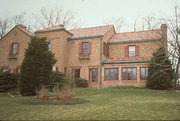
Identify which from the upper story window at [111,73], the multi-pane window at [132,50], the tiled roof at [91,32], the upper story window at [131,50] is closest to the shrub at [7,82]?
the tiled roof at [91,32]

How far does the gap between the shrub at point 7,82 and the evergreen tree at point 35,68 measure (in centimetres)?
504

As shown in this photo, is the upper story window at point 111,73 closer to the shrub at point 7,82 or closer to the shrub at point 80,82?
the shrub at point 80,82

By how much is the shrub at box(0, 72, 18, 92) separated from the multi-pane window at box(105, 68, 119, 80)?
10.5 metres

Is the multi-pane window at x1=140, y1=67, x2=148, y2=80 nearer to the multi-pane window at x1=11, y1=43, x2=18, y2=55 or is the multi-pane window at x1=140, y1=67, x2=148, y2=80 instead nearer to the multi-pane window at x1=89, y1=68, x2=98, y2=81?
the multi-pane window at x1=89, y1=68, x2=98, y2=81

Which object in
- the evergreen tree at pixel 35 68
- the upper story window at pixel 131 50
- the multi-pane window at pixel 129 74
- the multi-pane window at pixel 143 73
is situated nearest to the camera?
the evergreen tree at pixel 35 68

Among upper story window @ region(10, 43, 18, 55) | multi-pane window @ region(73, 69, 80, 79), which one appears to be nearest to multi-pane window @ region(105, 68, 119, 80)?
multi-pane window @ region(73, 69, 80, 79)

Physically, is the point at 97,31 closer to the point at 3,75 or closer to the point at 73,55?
the point at 73,55

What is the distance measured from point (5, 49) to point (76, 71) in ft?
36.0

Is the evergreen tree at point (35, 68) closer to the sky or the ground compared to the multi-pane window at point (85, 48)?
closer to the ground

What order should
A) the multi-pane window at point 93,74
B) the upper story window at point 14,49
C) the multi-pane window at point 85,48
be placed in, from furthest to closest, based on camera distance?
the upper story window at point 14,49
the multi-pane window at point 85,48
the multi-pane window at point 93,74

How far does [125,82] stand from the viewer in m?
21.8

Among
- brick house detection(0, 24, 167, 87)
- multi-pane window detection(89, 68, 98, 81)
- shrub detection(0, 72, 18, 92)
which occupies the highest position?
brick house detection(0, 24, 167, 87)

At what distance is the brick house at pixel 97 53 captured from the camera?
22.0 meters

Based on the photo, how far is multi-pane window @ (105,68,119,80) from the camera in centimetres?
2241
